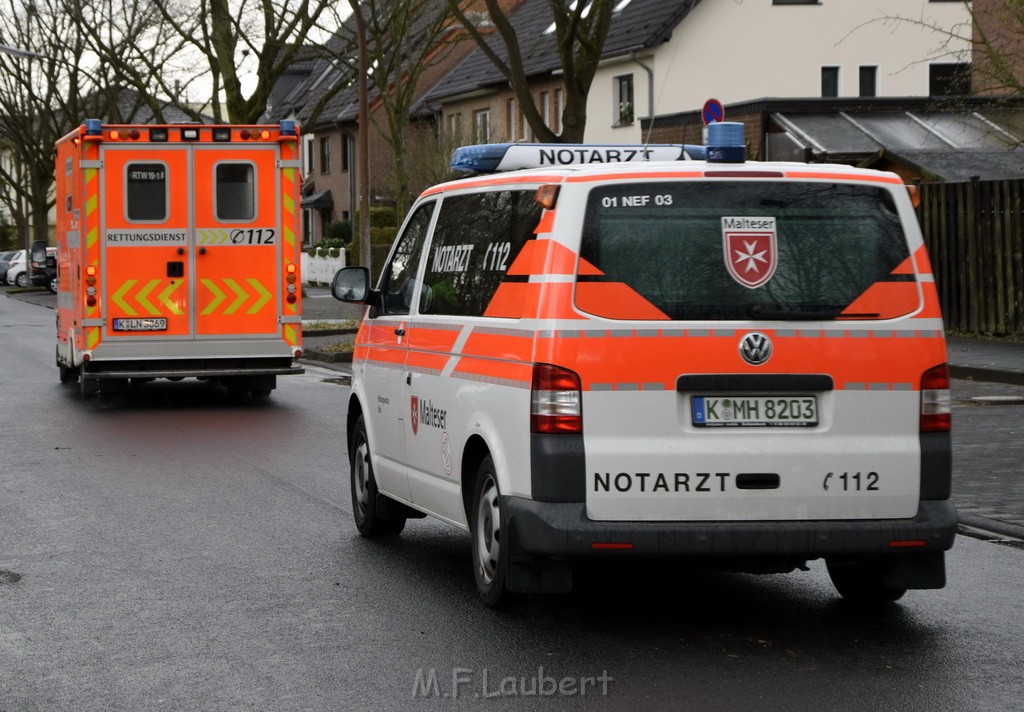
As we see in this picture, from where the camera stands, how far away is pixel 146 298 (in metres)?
17.6

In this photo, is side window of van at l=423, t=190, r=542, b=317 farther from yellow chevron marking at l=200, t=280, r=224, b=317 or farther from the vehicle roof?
yellow chevron marking at l=200, t=280, r=224, b=317

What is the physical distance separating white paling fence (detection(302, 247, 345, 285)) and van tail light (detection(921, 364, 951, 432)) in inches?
1747

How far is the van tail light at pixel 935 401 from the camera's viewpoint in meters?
6.72

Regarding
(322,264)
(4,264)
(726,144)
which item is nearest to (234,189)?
(726,144)

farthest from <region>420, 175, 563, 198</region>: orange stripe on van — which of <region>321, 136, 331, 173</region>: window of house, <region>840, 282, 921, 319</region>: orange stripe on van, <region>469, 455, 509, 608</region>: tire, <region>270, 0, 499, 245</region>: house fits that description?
<region>321, 136, 331, 173</region>: window of house

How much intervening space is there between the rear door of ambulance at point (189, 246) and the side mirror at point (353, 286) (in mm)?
8941

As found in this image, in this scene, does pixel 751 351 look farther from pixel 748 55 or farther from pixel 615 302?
pixel 748 55

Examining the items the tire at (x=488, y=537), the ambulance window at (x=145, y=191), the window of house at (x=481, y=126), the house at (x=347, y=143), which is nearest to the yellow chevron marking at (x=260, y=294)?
the ambulance window at (x=145, y=191)

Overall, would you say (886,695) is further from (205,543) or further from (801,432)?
(205,543)

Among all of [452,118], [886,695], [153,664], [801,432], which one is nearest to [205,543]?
[153,664]

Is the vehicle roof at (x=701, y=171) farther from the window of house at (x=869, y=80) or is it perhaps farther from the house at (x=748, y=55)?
the window of house at (x=869, y=80)

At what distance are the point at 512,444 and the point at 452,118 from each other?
50876 millimetres

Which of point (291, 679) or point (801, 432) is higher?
point (801, 432)

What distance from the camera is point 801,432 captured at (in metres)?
6.59
